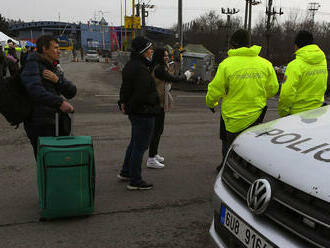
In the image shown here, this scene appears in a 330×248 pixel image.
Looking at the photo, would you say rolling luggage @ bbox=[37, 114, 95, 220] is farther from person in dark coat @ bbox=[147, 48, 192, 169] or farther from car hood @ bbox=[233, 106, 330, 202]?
car hood @ bbox=[233, 106, 330, 202]

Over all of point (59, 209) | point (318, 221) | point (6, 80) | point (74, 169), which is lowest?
point (59, 209)

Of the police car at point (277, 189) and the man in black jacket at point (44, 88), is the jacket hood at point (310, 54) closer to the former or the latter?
the police car at point (277, 189)

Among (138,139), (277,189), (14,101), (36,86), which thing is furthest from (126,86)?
(277,189)

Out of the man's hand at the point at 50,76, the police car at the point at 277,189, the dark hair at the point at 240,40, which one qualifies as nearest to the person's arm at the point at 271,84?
the dark hair at the point at 240,40

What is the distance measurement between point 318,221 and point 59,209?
92.6 inches

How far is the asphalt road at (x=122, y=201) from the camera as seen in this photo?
298 cm

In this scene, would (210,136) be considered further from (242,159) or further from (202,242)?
(242,159)

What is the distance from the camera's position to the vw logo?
1.78 metres

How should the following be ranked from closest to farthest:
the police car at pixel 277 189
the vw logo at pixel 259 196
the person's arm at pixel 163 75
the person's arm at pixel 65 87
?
the police car at pixel 277 189 < the vw logo at pixel 259 196 < the person's arm at pixel 65 87 < the person's arm at pixel 163 75

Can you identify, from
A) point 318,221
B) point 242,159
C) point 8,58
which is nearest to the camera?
Answer: point 318,221

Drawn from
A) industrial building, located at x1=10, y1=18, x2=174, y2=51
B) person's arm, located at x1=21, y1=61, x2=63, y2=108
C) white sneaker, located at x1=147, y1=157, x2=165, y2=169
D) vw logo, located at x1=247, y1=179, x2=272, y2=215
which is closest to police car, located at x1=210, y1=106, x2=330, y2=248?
vw logo, located at x1=247, y1=179, x2=272, y2=215

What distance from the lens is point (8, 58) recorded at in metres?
15.4

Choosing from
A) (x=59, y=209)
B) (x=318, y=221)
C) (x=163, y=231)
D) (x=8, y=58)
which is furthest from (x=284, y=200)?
(x=8, y=58)

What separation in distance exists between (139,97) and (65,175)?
3.73 feet
